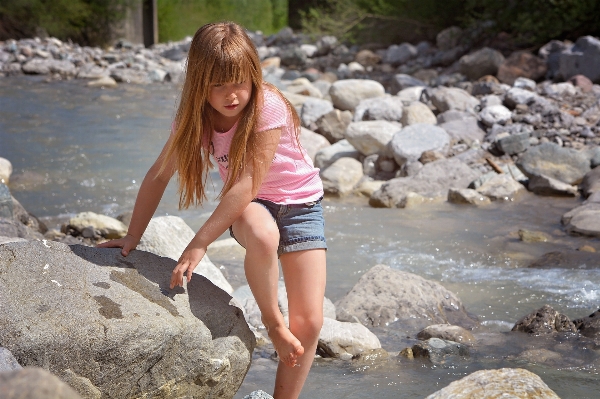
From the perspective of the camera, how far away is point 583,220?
233 inches

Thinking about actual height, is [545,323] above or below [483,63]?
above

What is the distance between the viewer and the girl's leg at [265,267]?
246cm

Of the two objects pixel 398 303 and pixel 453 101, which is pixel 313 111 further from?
pixel 398 303

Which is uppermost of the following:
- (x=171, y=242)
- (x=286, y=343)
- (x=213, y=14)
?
(x=286, y=343)

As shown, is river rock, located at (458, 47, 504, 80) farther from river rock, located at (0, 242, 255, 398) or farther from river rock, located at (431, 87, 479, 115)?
river rock, located at (0, 242, 255, 398)

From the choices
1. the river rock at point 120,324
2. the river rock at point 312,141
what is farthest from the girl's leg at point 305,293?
the river rock at point 312,141

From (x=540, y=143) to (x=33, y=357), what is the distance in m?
7.06

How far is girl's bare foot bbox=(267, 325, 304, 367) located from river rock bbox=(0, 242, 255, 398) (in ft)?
0.51

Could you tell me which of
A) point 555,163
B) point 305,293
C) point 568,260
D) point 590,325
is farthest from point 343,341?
point 555,163

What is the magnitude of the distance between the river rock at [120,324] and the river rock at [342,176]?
15.6 ft

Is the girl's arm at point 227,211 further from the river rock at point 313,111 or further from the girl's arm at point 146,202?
the river rock at point 313,111

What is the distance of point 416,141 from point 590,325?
14.5ft

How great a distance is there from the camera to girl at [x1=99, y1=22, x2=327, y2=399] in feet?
8.16

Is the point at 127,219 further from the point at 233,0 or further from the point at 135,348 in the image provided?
the point at 233,0
